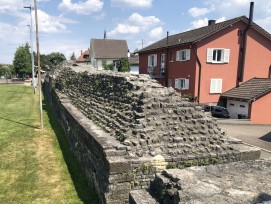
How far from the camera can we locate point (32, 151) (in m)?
11.1

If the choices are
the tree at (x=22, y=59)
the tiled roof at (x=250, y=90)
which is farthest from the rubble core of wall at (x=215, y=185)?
the tree at (x=22, y=59)

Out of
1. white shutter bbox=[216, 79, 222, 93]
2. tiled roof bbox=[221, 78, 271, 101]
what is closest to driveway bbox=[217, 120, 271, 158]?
tiled roof bbox=[221, 78, 271, 101]

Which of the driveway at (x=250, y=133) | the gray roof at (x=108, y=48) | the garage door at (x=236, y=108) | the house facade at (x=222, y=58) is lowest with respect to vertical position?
the driveway at (x=250, y=133)

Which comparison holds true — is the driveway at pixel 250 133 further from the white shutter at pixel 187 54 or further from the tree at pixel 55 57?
the tree at pixel 55 57

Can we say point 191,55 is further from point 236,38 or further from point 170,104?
point 170,104

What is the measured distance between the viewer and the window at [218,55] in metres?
25.6

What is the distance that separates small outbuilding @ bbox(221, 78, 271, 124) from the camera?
2164 centimetres

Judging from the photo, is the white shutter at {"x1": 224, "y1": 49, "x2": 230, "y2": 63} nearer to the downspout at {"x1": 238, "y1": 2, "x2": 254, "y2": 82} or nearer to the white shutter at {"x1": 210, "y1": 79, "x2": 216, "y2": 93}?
the downspout at {"x1": 238, "y1": 2, "x2": 254, "y2": 82}

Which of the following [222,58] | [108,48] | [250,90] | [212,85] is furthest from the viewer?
[108,48]

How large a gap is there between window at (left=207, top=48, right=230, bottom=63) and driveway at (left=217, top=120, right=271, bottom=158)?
753 cm

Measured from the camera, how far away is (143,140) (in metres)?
6.99

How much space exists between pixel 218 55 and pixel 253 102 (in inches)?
267

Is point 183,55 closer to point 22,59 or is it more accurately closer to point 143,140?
point 143,140

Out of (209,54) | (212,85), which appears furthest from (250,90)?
(209,54)
